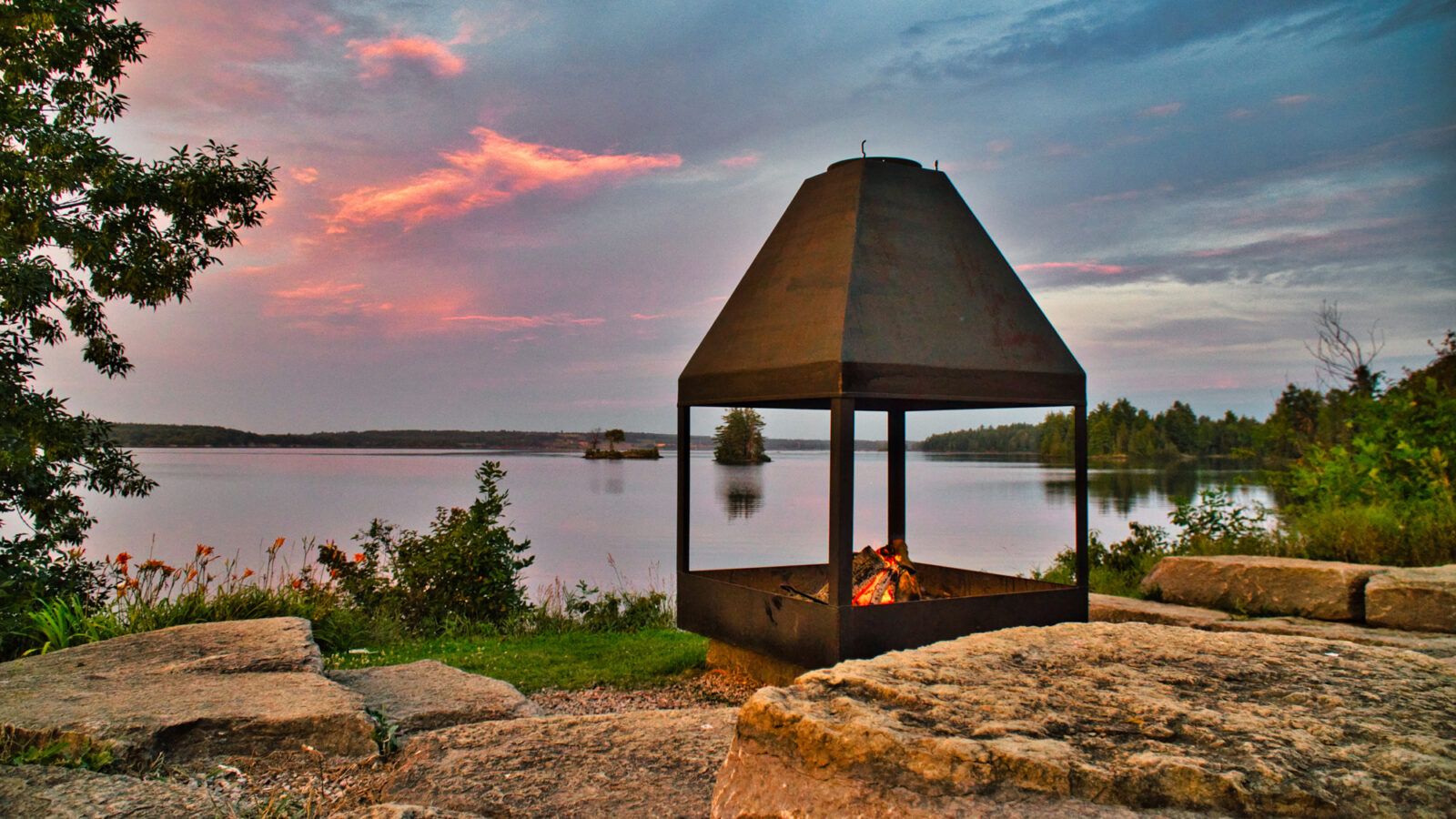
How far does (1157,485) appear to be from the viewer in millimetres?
23828

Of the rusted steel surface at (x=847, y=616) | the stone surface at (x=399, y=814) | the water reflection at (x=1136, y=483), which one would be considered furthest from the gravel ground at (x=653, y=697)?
the water reflection at (x=1136, y=483)

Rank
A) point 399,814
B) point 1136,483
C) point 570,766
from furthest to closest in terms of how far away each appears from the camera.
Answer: point 1136,483, point 570,766, point 399,814

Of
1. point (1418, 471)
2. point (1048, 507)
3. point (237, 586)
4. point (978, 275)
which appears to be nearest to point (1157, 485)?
point (1048, 507)

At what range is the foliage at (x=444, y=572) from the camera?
7164 mm

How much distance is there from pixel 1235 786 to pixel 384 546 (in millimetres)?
7302

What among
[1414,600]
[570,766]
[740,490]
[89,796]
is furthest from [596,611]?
[740,490]

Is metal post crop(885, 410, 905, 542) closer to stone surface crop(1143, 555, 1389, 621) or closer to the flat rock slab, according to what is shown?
stone surface crop(1143, 555, 1389, 621)

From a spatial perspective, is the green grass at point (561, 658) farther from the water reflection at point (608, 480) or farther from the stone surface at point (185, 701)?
the water reflection at point (608, 480)

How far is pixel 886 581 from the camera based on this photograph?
4.96 meters

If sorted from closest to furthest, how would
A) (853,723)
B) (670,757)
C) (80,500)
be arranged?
(853,723) → (670,757) → (80,500)

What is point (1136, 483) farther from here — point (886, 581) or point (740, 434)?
point (886, 581)

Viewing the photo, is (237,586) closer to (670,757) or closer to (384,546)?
(384,546)

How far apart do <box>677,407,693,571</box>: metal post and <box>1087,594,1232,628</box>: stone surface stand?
2764 millimetres

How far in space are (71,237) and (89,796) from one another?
6.01 meters
